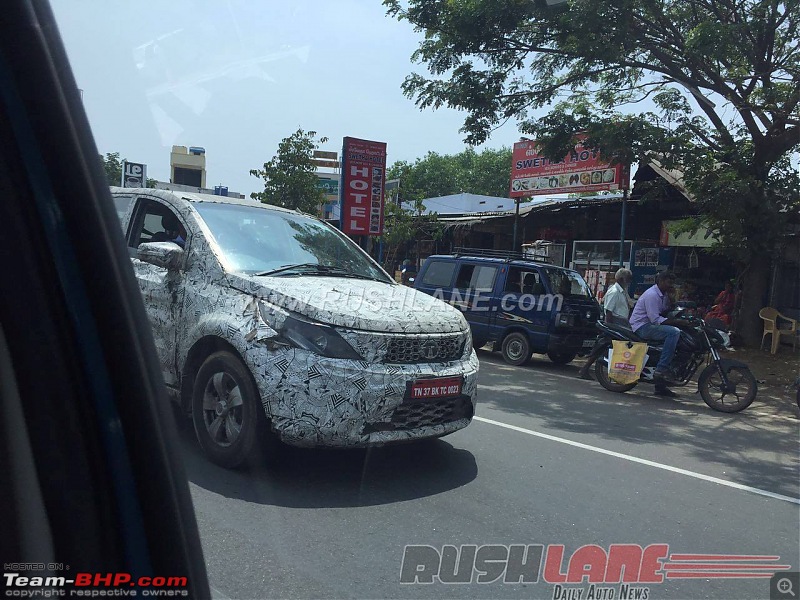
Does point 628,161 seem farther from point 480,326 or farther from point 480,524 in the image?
point 480,524

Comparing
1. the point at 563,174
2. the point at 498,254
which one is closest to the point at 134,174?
the point at 498,254

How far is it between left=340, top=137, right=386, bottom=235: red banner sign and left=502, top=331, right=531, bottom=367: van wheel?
5609mm

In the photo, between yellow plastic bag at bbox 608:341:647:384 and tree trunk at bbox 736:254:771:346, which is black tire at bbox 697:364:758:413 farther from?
tree trunk at bbox 736:254:771:346

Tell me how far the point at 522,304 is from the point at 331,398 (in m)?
7.87

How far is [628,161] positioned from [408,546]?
1017cm

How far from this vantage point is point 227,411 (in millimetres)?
4520

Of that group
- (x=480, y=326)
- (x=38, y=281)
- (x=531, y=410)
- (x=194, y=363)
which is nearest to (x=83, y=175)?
(x=38, y=281)

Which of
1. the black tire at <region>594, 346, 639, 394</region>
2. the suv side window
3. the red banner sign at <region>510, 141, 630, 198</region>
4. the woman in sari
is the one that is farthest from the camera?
the red banner sign at <region>510, 141, 630, 198</region>

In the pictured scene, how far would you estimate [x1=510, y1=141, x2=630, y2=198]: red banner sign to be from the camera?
16734 millimetres

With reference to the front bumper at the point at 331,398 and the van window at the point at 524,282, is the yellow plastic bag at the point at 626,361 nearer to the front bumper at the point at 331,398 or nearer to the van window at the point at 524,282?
the van window at the point at 524,282

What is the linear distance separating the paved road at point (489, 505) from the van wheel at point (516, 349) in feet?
15.6

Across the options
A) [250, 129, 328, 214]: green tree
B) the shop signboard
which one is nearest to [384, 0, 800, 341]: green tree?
A: the shop signboard

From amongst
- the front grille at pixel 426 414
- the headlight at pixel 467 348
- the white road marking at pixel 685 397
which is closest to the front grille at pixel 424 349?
the headlight at pixel 467 348

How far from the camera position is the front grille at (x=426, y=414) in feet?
14.3
